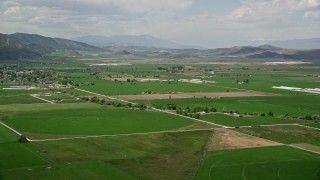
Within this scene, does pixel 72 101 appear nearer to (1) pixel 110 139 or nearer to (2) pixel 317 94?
(1) pixel 110 139

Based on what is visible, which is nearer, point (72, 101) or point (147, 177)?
point (147, 177)

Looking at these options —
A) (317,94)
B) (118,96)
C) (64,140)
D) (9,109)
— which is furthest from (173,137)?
(317,94)

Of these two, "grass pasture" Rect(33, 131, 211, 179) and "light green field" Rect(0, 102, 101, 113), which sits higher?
"light green field" Rect(0, 102, 101, 113)

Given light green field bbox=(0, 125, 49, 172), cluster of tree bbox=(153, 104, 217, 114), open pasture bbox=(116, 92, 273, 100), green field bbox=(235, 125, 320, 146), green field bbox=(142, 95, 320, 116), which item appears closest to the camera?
light green field bbox=(0, 125, 49, 172)

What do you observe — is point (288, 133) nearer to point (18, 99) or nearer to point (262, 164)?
point (262, 164)

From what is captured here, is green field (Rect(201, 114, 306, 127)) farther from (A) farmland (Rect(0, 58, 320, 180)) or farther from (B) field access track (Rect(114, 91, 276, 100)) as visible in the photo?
(B) field access track (Rect(114, 91, 276, 100))

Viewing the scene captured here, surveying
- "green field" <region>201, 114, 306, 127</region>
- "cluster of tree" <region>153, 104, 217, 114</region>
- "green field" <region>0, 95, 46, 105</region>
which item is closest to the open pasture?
"cluster of tree" <region>153, 104, 217, 114</region>
